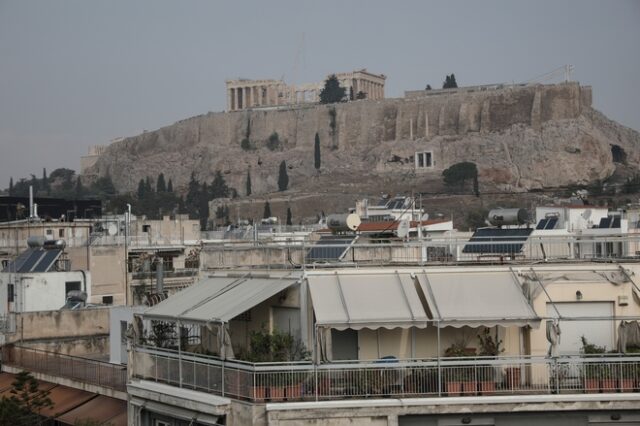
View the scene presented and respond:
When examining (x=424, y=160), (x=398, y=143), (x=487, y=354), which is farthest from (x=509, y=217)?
(x=398, y=143)

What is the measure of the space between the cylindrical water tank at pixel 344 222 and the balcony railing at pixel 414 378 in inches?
206

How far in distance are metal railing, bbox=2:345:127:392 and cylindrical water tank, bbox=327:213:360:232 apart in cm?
462

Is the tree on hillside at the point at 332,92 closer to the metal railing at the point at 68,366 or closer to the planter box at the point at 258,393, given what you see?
the metal railing at the point at 68,366

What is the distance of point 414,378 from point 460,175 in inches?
4934

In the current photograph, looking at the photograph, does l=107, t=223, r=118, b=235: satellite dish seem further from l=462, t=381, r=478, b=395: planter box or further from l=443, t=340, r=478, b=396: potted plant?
l=462, t=381, r=478, b=395: planter box

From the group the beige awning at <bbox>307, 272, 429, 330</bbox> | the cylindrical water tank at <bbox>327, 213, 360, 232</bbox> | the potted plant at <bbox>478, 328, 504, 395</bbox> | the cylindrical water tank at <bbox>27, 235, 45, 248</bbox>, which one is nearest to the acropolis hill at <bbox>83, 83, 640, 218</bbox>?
the cylindrical water tank at <bbox>27, 235, 45, 248</bbox>

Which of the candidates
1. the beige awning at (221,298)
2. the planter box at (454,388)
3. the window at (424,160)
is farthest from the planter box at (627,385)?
the window at (424,160)

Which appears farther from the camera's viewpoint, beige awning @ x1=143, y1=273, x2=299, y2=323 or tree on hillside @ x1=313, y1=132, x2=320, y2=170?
tree on hillside @ x1=313, y1=132, x2=320, y2=170

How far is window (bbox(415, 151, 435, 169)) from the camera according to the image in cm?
14975

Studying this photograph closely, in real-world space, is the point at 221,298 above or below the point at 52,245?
below

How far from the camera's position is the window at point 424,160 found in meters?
150

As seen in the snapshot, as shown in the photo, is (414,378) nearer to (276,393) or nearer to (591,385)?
(276,393)

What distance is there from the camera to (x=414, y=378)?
15.6 metres

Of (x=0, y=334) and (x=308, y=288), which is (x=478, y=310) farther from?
(x=0, y=334)
